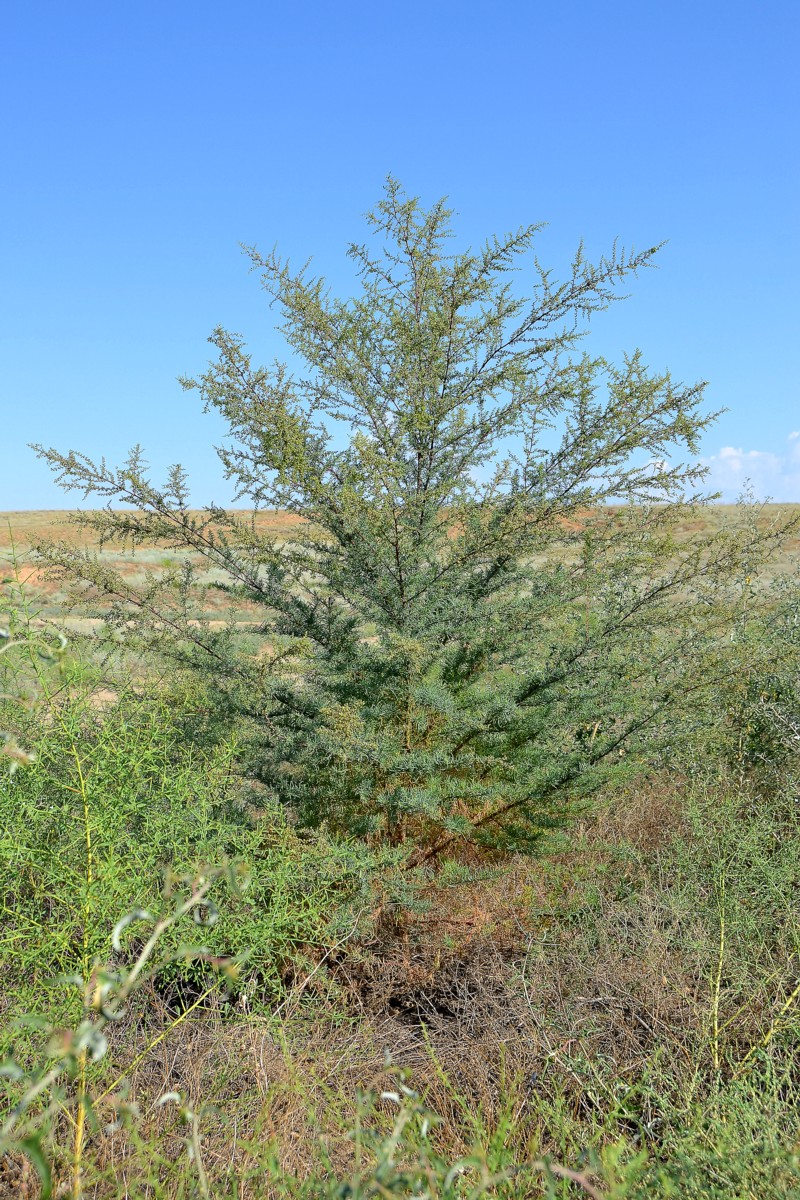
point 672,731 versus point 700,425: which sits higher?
point 700,425

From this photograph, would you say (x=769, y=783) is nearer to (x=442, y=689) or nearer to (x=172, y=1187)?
(x=442, y=689)

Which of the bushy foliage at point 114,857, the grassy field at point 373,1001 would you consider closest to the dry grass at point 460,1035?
the grassy field at point 373,1001

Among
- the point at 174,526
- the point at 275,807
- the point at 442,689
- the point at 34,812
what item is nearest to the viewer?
the point at 34,812

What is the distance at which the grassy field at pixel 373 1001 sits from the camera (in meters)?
2.03

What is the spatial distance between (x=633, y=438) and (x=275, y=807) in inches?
104

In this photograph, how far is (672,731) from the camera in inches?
187

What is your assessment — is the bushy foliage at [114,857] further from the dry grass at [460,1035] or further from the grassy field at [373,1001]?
the dry grass at [460,1035]

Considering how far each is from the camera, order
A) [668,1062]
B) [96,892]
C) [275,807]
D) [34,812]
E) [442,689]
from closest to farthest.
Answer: [96,892] → [34,812] → [668,1062] → [275,807] → [442,689]

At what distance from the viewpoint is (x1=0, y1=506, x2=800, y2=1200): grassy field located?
2.03 m

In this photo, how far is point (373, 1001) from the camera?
13.5ft

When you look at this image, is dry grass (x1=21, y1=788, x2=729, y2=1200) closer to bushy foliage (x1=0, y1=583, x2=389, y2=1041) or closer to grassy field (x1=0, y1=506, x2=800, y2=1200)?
grassy field (x1=0, y1=506, x2=800, y2=1200)

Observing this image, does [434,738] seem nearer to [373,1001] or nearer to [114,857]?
[373,1001]

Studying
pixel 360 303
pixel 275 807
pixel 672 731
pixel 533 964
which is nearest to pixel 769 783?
pixel 672 731

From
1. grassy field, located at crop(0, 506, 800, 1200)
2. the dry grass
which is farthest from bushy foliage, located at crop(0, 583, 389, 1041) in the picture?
the dry grass
